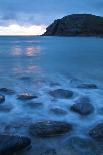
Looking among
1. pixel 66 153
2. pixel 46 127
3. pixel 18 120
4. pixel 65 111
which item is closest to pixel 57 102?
pixel 65 111

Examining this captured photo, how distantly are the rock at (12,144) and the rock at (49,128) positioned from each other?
93 centimetres

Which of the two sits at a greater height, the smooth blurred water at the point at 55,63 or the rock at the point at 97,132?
the rock at the point at 97,132

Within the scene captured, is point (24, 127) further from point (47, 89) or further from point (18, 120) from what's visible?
point (47, 89)

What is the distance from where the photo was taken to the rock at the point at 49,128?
36.8ft

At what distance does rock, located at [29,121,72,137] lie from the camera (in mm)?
11219

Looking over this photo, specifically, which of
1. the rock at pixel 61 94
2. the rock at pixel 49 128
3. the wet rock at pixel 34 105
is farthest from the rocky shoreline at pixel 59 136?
the rock at pixel 61 94

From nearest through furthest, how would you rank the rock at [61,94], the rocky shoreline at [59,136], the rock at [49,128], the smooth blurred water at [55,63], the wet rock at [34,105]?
the rocky shoreline at [59,136] → the rock at [49,128] → the wet rock at [34,105] → the rock at [61,94] → the smooth blurred water at [55,63]

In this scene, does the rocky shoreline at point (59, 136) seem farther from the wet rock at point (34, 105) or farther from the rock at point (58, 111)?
the wet rock at point (34, 105)

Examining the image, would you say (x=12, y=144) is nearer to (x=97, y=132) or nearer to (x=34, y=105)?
(x=97, y=132)

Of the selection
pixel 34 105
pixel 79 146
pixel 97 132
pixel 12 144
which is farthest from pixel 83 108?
pixel 12 144

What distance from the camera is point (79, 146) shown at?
34.6 ft

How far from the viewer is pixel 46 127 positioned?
37.4ft

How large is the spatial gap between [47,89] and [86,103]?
479 cm

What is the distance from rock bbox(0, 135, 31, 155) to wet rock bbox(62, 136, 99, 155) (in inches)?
51.0
